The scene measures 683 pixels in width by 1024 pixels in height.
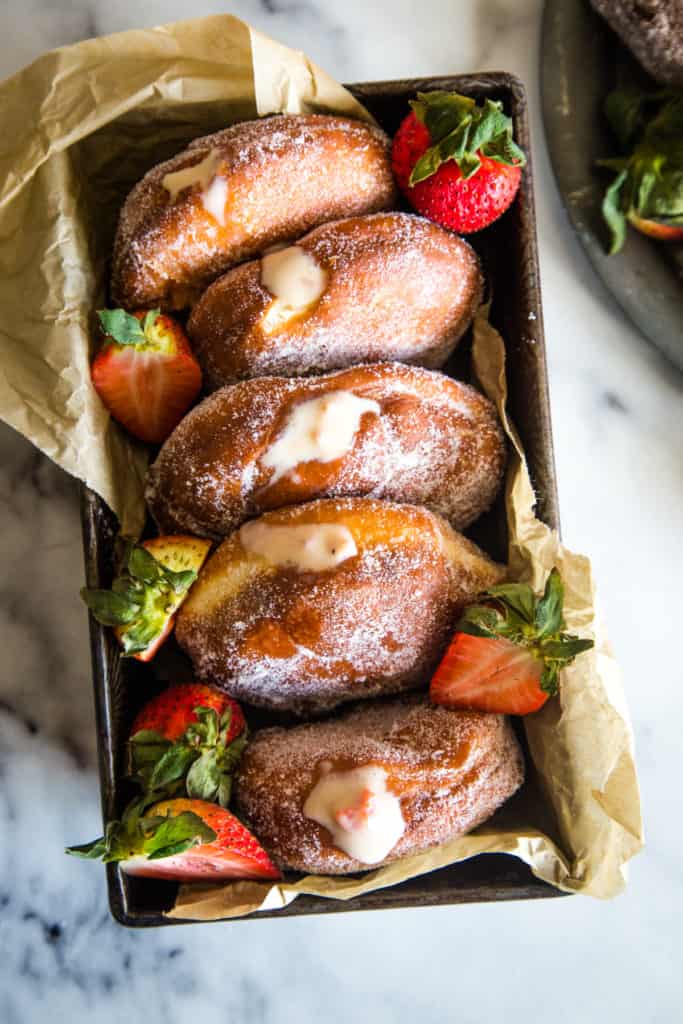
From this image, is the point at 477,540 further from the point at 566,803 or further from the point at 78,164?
the point at 78,164

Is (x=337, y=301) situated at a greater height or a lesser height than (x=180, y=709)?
greater

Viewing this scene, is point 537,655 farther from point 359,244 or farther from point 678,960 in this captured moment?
point 678,960

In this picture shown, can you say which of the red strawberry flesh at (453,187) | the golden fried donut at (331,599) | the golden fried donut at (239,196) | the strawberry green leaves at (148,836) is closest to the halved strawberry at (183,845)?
the strawberry green leaves at (148,836)

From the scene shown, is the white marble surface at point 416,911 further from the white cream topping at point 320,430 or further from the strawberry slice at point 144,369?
the white cream topping at point 320,430

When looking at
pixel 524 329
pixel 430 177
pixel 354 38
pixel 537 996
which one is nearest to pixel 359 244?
pixel 430 177

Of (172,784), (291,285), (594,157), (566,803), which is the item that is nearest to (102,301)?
(291,285)

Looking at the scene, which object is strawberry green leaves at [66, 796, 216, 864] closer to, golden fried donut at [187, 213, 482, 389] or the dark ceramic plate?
the dark ceramic plate
